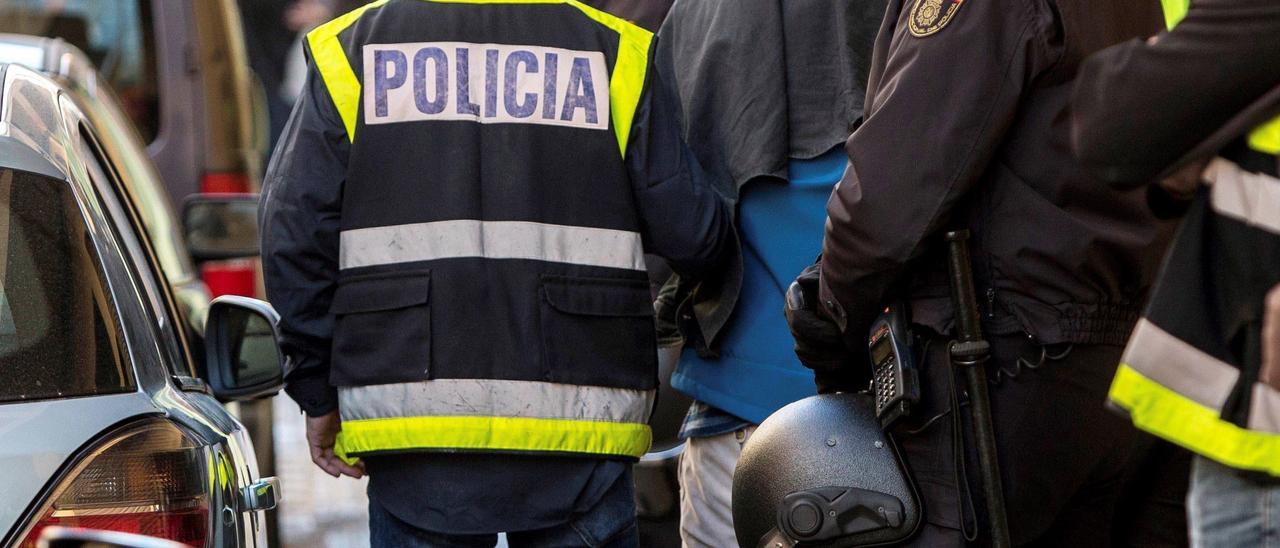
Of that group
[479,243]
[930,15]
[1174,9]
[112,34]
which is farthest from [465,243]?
[112,34]

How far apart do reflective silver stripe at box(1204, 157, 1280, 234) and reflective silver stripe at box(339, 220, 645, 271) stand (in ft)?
4.88

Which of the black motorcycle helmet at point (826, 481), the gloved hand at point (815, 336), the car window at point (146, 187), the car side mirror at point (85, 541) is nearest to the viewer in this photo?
the car side mirror at point (85, 541)

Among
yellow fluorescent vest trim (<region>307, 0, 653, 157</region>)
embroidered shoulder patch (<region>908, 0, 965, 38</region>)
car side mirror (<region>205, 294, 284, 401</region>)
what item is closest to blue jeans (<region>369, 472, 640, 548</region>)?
car side mirror (<region>205, 294, 284, 401</region>)

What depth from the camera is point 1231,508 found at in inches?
82.3

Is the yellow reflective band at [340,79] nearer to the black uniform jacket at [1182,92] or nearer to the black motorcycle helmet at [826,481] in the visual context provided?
the black motorcycle helmet at [826,481]

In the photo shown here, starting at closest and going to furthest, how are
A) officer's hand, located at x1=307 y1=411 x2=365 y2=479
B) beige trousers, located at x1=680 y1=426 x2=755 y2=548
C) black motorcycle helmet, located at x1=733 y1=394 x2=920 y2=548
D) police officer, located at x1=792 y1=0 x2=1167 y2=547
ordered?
police officer, located at x1=792 y1=0 x2=1167 y2=547 → black motorcycle helmet, located at x1=733 y1=394 x2=920 y2=548 → officer's hand, located at x1=307 y1=411 x2=365 y2=479 → beige trousers, located at x1=680 y1=426 x2=755 y2=548

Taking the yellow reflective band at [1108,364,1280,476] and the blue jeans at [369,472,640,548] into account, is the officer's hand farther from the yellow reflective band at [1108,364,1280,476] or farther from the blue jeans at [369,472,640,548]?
the yellow reflective band at [1108,364,1280,476]

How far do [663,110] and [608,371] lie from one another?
52 centimetres

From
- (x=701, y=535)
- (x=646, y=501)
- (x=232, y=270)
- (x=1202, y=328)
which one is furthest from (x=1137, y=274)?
(x=232, y=270)

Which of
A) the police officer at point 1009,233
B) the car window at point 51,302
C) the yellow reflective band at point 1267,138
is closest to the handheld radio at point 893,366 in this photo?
the police officer at point 1009,233

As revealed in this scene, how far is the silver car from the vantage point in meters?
2.38

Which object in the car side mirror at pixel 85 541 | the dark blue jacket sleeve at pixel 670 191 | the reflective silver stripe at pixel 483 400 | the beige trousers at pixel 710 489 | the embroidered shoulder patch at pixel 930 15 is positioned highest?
the embroidered shoulder patch at pixel 930 15

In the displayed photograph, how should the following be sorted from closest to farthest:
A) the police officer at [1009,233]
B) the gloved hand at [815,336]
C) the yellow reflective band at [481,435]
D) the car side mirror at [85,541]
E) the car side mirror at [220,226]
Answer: the car side mirror at [85,541]
the police officer at [1009,233]
the gloved hand at [815,336]
the yellow reflective band at [481,435]
the car side mirror at [220,226]

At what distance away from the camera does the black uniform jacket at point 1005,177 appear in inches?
106
